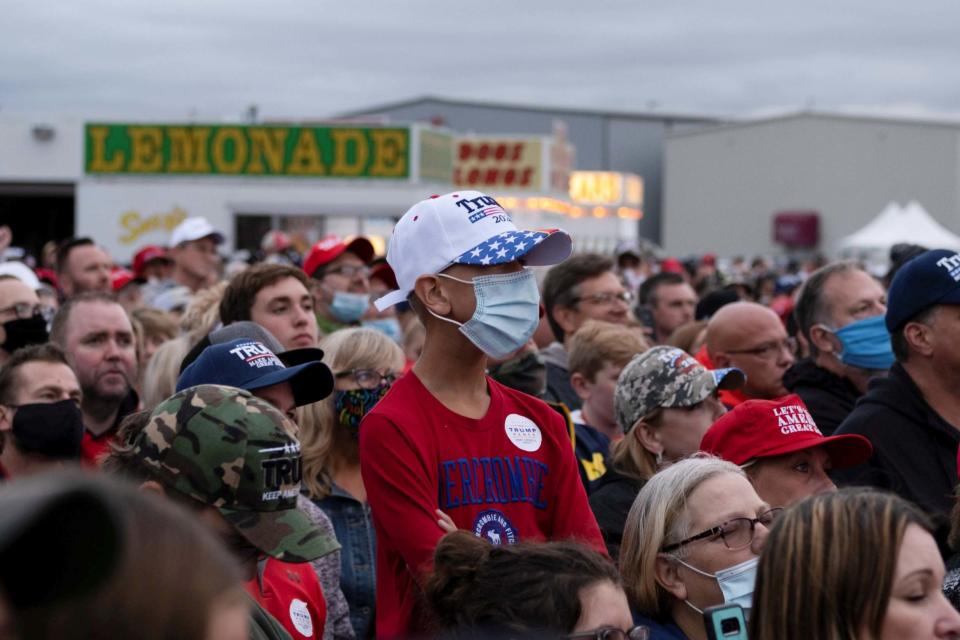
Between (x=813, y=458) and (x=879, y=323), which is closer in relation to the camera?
(x=813, y=458)

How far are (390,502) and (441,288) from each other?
0.61 meters

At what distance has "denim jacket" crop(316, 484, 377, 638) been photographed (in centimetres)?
460

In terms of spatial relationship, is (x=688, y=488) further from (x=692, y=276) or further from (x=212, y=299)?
(x=692, y=276)

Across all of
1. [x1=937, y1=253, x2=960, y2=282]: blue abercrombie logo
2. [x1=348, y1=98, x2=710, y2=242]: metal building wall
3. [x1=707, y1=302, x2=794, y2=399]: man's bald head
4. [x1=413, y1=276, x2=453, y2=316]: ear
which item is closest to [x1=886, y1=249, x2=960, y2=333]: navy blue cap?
[x1=937, y1=253, x2=960, y2=282]: blue abercrombie logo

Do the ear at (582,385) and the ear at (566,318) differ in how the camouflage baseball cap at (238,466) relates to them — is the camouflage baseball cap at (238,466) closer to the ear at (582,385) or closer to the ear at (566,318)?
the ear at (582,385)

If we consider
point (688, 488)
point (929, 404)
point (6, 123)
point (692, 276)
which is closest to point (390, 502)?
point (688, 488)

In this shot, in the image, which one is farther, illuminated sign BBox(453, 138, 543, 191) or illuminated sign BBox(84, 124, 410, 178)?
illuminated sign BBox(453, 138, 543, 191)

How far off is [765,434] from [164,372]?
8.99 ft

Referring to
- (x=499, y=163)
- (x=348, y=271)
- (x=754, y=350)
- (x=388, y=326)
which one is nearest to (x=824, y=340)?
(x=754, y=350)

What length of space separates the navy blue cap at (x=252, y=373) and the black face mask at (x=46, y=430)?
999mm

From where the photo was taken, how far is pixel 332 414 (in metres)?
5.05

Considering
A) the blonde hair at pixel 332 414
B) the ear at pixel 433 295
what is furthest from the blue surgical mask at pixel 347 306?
the ear at pixel 433 295

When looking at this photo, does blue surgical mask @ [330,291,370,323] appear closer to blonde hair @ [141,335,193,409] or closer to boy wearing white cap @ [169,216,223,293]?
blonde hair @ [141,335,193,409]

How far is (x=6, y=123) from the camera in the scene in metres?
29.5
